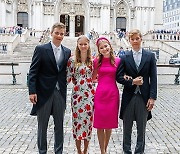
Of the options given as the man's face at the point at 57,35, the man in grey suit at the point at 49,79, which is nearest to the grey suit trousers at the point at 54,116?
the man in grey suit at the point at 49,79

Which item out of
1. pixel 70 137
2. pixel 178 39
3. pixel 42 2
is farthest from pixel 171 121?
pixel 42 2

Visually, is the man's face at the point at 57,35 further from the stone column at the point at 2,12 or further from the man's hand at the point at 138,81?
the stone column at the point at 2,12

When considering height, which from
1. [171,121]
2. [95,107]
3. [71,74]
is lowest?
[171,121]

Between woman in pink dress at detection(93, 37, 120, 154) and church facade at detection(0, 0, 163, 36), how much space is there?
151 ft

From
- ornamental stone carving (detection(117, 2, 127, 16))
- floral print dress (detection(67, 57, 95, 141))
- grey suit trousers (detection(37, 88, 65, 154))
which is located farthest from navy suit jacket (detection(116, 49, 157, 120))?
ornamental stone carving (detection(117, 2, 127, 16))

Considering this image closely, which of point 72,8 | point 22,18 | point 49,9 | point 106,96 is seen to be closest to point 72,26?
point 72,8

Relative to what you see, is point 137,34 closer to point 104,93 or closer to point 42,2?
point 104,93

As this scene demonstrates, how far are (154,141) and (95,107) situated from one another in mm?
2238

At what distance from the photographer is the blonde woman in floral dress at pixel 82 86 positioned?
6504 mm

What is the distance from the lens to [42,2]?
170ft

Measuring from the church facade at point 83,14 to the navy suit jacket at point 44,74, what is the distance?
4614 centimetres

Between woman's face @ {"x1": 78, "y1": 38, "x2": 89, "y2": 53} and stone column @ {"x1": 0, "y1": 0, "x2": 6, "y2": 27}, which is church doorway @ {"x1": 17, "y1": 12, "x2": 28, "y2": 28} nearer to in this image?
stone column @ {"x1": 0, "y1": 0, "x2": 6, "y2": 27}

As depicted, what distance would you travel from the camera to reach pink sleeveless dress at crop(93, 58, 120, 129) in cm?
654

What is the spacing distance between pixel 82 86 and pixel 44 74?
0.73 metres
